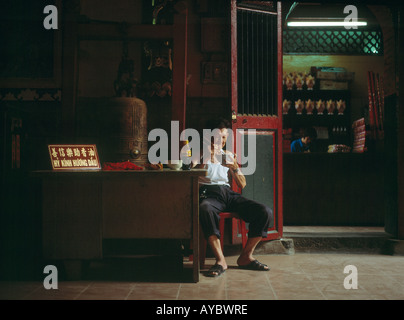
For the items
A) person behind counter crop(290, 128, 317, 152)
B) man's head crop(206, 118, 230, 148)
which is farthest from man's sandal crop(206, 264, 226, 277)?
person behind counter crop(290, 128, 317, 152)

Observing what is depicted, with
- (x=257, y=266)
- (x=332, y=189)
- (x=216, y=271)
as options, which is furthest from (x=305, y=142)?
(x=216, y=271)

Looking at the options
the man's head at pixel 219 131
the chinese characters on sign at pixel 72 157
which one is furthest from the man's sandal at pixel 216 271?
the chinese characters on sign at pixel 72 157

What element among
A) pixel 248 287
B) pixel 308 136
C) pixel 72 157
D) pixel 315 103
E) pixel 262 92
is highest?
pixel 315 103

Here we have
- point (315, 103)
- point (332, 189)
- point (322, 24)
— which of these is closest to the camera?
point (332, 189)

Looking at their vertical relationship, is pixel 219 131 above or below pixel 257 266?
above

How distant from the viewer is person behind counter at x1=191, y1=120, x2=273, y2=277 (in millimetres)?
4051

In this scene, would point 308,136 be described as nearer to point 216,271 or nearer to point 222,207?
point 222,207

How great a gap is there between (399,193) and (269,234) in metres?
1.60

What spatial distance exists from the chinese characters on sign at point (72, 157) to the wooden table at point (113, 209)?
0.15 m

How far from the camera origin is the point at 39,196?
14.4 feet

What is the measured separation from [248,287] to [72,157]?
1.93 meters

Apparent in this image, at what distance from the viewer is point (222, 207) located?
14.0ft
